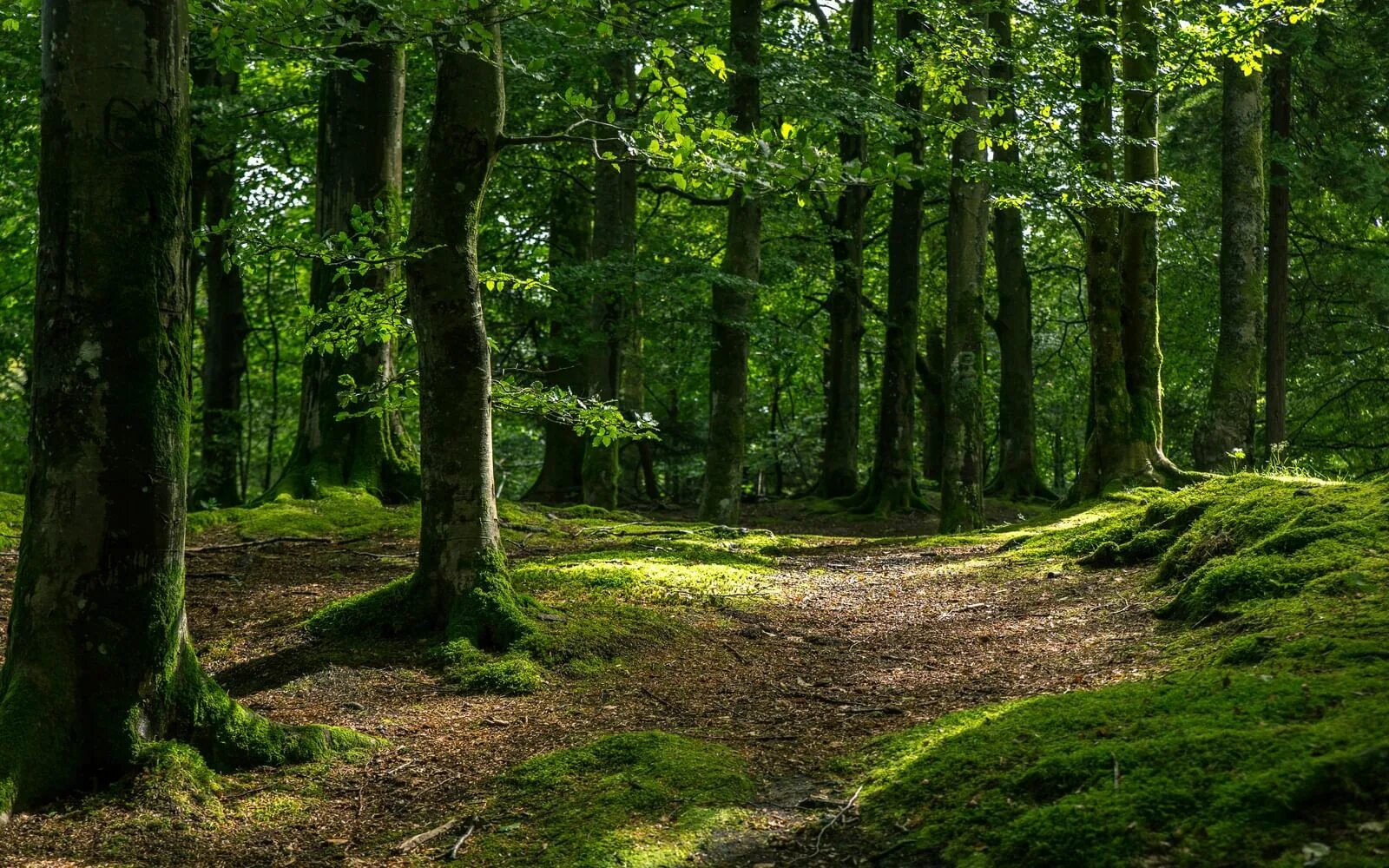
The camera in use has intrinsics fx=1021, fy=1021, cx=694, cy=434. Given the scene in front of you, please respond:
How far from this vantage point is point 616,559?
8766 mm

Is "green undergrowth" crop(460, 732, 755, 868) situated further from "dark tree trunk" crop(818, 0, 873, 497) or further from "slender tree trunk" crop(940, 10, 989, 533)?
"dark tree trunk" crop(818, 0, 873, 497)

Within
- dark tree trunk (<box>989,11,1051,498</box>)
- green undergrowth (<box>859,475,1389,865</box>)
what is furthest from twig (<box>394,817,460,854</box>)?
dark tree trunk (<box>989,11,1051,498</box>)

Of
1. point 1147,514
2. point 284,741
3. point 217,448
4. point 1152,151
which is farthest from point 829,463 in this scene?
point 284,741

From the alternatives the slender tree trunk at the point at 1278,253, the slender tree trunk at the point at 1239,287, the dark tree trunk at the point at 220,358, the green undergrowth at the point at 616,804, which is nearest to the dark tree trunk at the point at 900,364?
the slender tree trunk at the point at 1239,287

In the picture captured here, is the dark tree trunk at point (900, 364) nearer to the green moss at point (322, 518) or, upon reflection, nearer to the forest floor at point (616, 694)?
the forest floor at point (616, 694)

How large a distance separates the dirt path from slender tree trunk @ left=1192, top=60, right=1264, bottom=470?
298 inches

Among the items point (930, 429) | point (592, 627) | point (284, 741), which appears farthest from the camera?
point (930, 429)

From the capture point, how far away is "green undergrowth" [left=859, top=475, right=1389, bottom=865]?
8.90ft

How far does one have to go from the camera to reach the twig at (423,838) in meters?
3.78

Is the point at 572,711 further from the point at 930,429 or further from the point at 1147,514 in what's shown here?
the point at 930,429

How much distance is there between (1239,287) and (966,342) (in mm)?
5135

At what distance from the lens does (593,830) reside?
3.67 meters

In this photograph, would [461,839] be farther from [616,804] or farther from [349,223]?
[349,223]

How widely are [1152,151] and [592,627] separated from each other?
9266mm
